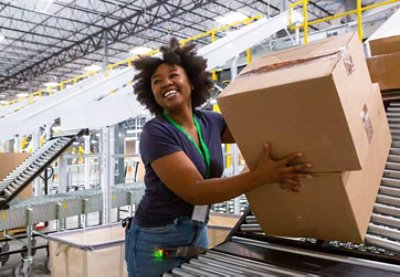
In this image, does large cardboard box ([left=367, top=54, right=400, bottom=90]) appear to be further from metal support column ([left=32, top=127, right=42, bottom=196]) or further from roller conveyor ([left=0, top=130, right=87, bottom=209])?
metal support column ([left=32, top=127, right=42, bottom=196])

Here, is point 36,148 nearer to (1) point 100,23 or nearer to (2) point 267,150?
(2) point 267,150

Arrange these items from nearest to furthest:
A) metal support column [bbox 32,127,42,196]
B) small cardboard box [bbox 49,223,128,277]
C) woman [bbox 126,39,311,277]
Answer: woman [bbox 126,39,311,277], small cardboard box [bbox 49,223,128,277], metal support column [bbox 32,127,42,196]

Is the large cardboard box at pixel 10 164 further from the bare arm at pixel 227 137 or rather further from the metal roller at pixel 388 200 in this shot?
the metal roller at pixel 388 200

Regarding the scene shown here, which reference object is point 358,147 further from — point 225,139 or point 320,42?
point 225,139

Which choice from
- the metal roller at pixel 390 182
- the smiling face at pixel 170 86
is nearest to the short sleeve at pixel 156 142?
the smiling face at pixel 170 86

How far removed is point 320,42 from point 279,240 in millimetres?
774

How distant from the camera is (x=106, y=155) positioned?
3727mm

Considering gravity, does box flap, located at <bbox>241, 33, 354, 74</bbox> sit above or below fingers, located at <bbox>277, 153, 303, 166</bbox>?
above

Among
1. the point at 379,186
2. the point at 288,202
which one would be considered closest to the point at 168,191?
the point at 288,202

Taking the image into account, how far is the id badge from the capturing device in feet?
4.93

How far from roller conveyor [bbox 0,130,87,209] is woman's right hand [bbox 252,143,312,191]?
2928 mm

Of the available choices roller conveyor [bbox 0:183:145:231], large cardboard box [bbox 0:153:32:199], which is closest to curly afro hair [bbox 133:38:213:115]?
roller conveyor [bbox 0:183:145:231]

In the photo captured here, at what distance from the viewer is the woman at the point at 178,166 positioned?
47.5 inches

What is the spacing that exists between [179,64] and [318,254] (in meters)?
0.97
